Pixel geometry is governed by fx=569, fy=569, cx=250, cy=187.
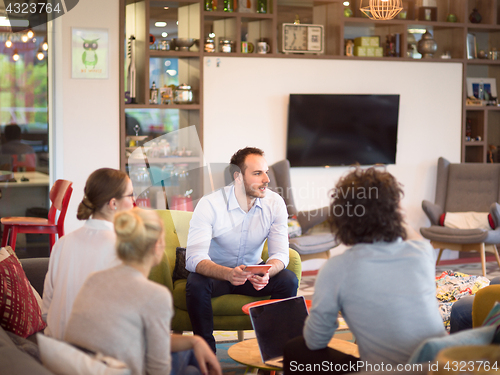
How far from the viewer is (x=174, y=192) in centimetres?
354

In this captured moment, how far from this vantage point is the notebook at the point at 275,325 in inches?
89.0

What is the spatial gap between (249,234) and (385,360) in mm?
1442

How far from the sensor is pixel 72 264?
183cm

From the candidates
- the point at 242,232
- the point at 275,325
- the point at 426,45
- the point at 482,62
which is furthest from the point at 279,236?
the point at 482,62

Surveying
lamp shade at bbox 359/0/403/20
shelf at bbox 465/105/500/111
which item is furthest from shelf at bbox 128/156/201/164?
shelf at bbox 465/105/500/111

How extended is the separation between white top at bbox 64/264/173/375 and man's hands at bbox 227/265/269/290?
4.00 ft

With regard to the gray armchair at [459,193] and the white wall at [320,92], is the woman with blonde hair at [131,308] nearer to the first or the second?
the white wall at [320,92]

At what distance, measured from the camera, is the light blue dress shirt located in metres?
3.01

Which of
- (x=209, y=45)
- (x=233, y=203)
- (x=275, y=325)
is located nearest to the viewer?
(x=275, y=325)

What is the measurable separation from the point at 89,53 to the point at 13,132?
1012mm

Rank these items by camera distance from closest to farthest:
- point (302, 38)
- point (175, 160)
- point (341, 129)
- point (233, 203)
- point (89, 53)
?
point (233, 203) < point (89, 53) < point (175, 160) < point (302, 38) < point (341, 129)

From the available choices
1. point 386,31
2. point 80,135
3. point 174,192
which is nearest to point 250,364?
point 174,192

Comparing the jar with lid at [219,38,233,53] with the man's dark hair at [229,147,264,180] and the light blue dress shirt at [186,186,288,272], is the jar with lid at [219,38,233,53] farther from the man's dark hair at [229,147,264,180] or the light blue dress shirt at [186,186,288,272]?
the light blue dress shirt at [186,186,288,272]

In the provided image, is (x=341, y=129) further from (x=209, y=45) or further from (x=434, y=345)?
(x=434, y=345)
